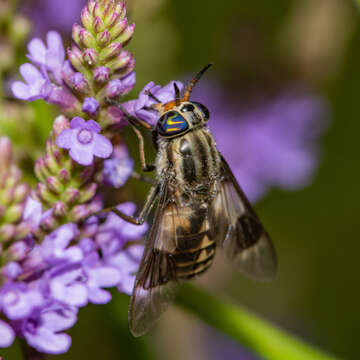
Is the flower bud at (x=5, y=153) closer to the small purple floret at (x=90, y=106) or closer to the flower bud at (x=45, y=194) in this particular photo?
the flower bud at (x=45, y=194)

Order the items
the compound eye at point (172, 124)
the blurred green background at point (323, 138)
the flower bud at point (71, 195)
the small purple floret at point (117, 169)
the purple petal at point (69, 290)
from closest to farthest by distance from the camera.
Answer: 1. the purple petal at point (69, 290)
2. the flower bud at point (71, 195)
3. the small purple floret at point (117, 169)
4. the compound eye at point (172, 124)
5. the blurred green background at point (323, 138)

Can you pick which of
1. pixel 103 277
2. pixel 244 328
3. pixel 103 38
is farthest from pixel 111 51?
pixel 244 328

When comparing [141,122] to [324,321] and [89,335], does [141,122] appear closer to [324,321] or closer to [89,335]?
[89,335]

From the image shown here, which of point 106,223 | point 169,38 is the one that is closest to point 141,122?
point 106,223

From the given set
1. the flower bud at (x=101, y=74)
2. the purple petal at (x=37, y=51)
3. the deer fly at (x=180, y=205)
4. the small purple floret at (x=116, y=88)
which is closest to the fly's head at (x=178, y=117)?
the deer fly at (x=180, y=205)

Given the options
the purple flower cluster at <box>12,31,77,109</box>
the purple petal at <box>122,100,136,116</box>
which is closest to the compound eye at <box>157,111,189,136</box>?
the purple petal at <box>122,100,136,116</box>

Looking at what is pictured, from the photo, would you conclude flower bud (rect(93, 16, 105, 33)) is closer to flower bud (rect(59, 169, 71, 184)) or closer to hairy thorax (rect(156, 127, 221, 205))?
flower bud (rect(59, 169, 71, 184))
